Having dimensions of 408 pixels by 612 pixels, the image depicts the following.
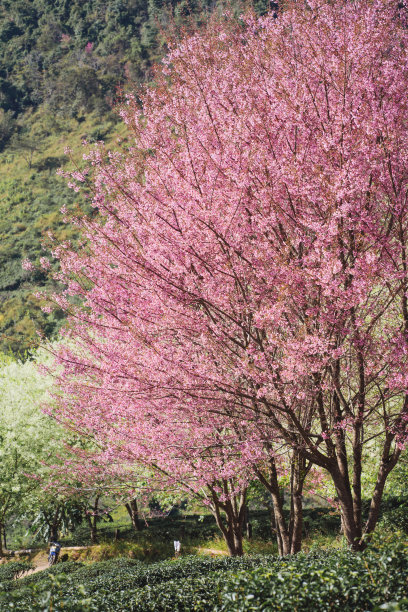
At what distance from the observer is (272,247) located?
16.0 feet

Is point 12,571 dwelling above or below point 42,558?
above

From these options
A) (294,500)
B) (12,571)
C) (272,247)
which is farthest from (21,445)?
(272,247)

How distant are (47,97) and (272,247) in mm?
134669

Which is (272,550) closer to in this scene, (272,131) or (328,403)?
(328,403)

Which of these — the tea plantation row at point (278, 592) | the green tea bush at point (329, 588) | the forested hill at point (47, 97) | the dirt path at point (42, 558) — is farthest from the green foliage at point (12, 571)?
the forested hill at point (47, 97)

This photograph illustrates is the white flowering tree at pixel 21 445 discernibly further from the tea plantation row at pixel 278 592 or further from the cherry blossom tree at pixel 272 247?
the tea plantation row at pixel 278 592

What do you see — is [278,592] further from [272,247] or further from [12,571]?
[12,571]

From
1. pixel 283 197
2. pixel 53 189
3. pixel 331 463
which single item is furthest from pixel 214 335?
pixel 53 189

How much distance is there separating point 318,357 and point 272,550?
13738 millimetres

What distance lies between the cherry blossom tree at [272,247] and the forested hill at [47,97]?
51.2m

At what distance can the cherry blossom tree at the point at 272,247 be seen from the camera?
4.52 metres

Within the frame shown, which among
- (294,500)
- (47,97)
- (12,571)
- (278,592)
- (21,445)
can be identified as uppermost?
(47,97)

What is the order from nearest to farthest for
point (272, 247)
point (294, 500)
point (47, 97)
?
1. point (272, 247)
2. point (294, 500)
3. point (47, 97)

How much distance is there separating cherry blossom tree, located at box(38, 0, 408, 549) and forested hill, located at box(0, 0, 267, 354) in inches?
2017
